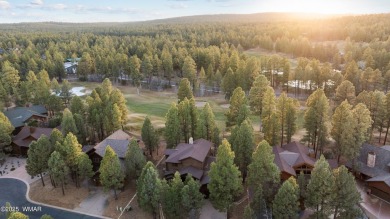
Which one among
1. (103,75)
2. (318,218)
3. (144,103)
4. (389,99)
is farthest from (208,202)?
(103,75)

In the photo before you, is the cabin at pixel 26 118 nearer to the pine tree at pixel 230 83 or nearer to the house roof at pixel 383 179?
the pine tree at pixel 230 83

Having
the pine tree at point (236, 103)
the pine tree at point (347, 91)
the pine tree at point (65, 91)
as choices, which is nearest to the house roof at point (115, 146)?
the pine tree at point (236, 103)

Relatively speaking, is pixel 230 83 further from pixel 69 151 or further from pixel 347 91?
pixel 69 151

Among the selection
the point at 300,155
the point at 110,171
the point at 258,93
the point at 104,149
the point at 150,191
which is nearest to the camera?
the point at 150,191

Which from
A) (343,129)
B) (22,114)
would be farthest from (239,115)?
(22,114)

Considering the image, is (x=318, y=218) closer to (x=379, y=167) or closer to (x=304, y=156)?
(x=304, y=156)

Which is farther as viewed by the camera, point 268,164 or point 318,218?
point 268,164

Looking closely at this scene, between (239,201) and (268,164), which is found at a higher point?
(268,164)
